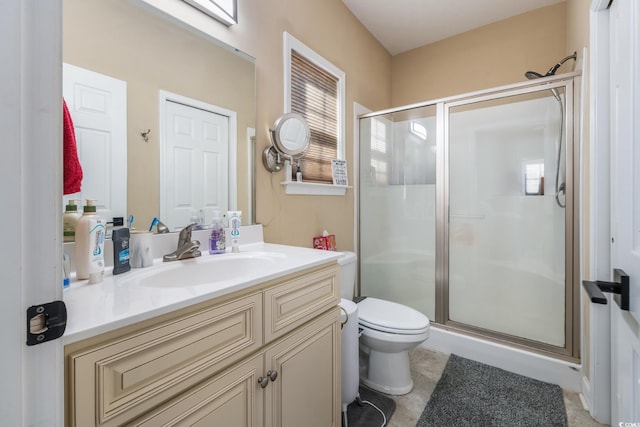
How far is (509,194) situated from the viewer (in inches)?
75.4

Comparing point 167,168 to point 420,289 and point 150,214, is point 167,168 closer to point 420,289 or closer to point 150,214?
point 150,214

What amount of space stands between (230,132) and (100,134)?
54 cm

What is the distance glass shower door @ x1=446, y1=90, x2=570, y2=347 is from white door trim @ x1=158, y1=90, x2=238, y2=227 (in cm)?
156

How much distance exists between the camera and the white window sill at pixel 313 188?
5.55 ft

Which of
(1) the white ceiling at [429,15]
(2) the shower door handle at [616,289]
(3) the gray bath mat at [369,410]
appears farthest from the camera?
(1) the white ceiling at [429,15]

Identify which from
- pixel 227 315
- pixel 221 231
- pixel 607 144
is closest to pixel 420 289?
pixel 607 144

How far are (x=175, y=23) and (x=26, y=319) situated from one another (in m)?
1.22

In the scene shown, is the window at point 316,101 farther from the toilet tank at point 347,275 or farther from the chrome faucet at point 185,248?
the chrome faucet at point 185,248

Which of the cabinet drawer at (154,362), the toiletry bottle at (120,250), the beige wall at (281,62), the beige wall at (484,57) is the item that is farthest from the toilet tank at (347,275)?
the beige wall at (484,57)

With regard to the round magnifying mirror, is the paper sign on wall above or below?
below

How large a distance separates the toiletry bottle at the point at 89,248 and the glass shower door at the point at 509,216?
6.75ft

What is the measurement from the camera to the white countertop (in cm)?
53

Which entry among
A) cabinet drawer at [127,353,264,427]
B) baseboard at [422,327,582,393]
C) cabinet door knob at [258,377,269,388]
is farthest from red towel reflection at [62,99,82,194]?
baseboard at [422,327,582,393]

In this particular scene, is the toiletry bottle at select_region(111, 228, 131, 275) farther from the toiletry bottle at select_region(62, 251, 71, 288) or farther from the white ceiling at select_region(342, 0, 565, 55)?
the white ceiling at select_region(342, 0, 565, 55)
